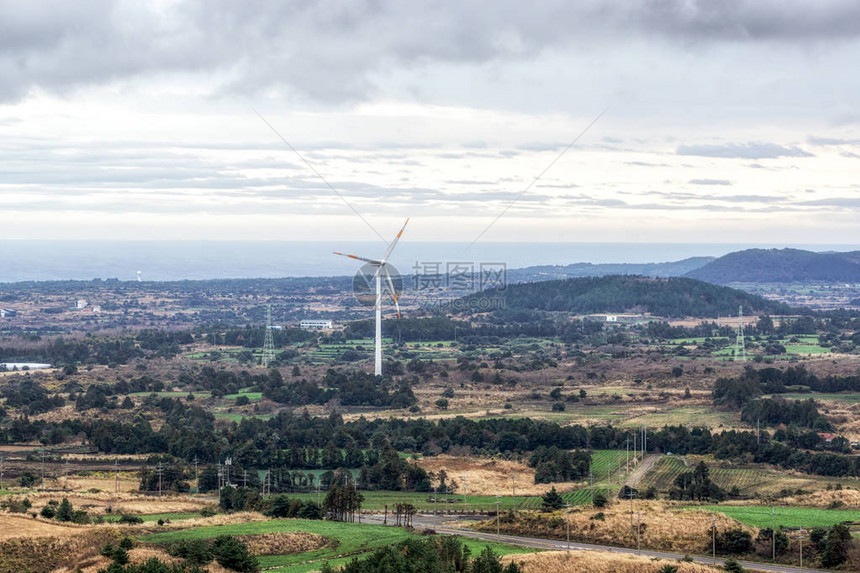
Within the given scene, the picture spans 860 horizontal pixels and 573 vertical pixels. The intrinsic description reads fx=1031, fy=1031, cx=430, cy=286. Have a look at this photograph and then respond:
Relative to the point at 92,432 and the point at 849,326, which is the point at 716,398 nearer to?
the point at 92,432

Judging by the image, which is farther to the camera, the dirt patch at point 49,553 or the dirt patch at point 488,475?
the dirt patch at point 488,475

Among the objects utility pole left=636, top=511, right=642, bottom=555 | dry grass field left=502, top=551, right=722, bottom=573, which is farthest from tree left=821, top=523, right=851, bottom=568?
utility pole left=636, top=511, right=642, bottom=555

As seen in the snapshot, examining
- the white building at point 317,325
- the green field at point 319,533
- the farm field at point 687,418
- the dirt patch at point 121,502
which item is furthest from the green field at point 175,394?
the white building at point 317,325

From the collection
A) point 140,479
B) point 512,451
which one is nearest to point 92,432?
point 140,479

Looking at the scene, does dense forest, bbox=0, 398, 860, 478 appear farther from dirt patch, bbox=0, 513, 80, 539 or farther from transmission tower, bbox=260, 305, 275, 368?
transmission tower, bbox=260, 305, 275, 368

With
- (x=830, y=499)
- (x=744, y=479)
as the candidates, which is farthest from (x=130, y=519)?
(x=744, y=479)

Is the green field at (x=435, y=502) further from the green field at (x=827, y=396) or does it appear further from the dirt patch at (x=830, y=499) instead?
the green field at (x=827, y=396)
